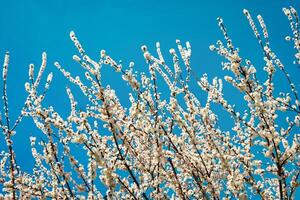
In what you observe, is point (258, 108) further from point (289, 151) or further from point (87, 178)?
point (87, 178)

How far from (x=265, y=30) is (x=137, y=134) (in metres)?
2.30

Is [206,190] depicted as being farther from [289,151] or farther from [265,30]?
[265,30]

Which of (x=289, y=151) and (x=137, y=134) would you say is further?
(x=137, y=134)

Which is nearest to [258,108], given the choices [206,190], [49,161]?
[206,190]

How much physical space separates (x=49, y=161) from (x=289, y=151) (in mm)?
3066

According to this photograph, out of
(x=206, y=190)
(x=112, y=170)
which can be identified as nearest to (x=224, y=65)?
(x=206, y=190)

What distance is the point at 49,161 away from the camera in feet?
16.6

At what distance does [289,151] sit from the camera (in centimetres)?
538

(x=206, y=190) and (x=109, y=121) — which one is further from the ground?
(x=109, y=121)

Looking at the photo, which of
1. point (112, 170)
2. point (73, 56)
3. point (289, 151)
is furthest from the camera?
point (289, 151)

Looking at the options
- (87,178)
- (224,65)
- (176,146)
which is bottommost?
(87,178)

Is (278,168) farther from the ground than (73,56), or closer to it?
closer to it

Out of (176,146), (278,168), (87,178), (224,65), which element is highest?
(224,65)

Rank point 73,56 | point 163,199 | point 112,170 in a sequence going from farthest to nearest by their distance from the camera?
1. point 163,199
2. point 73,56
3. point 112,170
